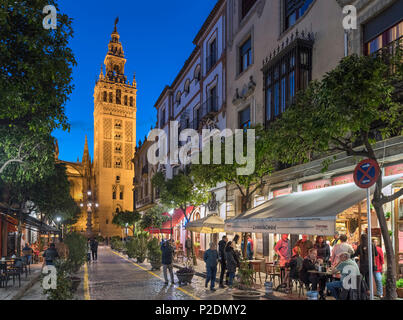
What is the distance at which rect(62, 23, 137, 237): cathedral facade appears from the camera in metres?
91.2

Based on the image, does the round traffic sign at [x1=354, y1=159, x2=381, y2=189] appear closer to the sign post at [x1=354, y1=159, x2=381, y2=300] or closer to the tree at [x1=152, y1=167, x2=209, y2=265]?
the sign post at [x1=354, y1=159, x2=381, y2=300]

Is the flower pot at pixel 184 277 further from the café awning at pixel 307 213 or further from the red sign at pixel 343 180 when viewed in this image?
the red sign at pixel 343 180

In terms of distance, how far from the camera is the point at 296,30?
703 inches

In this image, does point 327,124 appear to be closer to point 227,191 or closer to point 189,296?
point 189,296

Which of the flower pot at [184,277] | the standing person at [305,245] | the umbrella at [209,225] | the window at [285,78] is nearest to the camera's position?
the standing person at [305,245]

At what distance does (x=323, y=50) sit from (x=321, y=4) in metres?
1.84

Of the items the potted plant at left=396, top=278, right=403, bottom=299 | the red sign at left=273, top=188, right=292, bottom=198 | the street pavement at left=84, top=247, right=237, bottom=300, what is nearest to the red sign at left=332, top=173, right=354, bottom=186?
the red sign at left=273, top=188, right=292, bottom=198

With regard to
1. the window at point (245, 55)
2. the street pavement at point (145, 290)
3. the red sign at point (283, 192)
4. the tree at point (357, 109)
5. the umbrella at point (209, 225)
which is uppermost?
the window at point (245, 55)

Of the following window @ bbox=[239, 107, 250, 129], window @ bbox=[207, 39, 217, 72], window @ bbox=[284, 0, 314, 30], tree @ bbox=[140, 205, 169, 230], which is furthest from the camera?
tree @ bbox=[140, 205, 169, 230]

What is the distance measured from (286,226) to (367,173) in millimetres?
3663

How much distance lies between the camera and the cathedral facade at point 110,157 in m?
91.2

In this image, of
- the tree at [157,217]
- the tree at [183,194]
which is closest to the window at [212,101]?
the tree at [183,194]

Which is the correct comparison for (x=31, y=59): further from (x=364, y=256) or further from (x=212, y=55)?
(x=212, y=55)

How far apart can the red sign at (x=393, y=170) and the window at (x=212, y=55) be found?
60.4 ft
